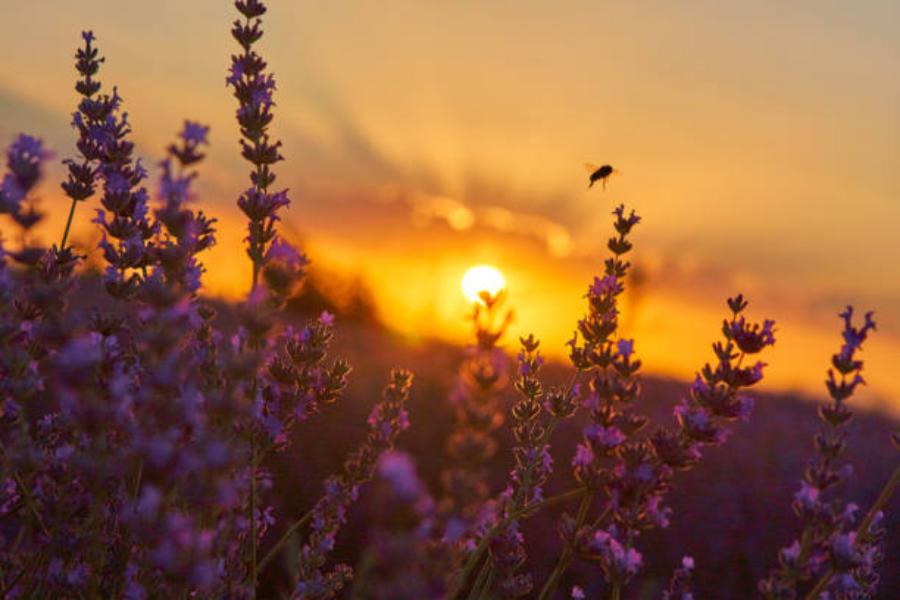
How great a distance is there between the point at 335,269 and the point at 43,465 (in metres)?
19.3

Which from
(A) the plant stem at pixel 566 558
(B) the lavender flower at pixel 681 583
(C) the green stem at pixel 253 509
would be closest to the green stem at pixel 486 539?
(A) the plant stem at pixel 566 558

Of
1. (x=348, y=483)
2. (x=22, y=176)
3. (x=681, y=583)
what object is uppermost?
(x=22, y=176)

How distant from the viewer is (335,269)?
21.3 meters

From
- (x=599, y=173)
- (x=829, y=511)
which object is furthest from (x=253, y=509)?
(x=599, y=173)

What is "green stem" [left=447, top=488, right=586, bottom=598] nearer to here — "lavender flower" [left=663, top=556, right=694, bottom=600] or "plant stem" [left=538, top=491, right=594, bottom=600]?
"plant stem" [left=538, top=491, right=594, bottom=600]

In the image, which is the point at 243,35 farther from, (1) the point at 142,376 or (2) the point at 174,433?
(2) the point at 174,433

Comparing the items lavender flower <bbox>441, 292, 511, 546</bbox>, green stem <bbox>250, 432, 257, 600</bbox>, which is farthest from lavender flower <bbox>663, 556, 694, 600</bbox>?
lavender flower <bbox>441, 292, 511, 546</bbox>

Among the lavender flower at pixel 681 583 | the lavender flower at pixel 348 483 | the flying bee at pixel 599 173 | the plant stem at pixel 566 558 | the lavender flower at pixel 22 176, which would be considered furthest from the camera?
the flying bee at pixel 599 173

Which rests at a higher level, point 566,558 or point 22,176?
point 22,176

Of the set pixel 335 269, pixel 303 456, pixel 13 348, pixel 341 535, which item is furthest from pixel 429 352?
pixel 13 348

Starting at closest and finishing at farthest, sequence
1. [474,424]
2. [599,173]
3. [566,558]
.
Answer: [474,424], [566,558], [599,173]

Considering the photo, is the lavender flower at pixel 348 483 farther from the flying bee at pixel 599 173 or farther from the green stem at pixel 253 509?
the flying bee at pixel 599 173

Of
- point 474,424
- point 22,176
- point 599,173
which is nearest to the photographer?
point 474,424

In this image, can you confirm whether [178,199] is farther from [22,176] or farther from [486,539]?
[486,539]
